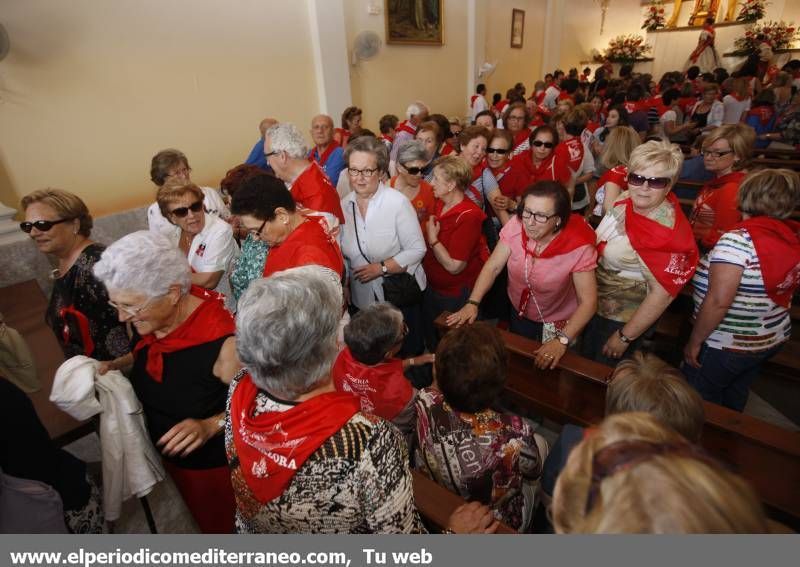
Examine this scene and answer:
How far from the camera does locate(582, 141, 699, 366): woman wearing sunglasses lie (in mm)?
1997

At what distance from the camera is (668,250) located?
1986 mm

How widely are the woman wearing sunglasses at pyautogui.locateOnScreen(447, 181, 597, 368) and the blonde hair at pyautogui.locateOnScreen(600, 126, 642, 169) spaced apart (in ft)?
6.49

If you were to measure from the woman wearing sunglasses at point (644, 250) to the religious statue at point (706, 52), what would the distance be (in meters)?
15.7

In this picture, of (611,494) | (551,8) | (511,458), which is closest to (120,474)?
(511,458)

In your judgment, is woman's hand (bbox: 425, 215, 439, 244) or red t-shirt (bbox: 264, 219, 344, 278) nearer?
red t-shirt (bbox: 264, 219, 344, 278)

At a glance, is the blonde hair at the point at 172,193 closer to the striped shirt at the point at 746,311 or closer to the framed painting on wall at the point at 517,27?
the striped shirt at the point at 746,311

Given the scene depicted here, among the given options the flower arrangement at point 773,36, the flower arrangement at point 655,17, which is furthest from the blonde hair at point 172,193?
the flower arrangement at point 655,17

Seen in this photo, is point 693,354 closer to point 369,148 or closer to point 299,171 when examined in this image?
point 369,148

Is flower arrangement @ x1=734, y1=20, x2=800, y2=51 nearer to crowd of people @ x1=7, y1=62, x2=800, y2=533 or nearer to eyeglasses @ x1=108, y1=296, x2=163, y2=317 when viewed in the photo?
crowd of people @ x1=7, y1=62, x2=800, y2=533

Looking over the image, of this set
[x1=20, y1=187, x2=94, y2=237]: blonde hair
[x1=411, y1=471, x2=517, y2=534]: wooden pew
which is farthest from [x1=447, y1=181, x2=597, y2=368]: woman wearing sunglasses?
[x1=20, y1=187, x2=94, y2=237]: blonde hair

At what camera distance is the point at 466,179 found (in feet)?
8.96

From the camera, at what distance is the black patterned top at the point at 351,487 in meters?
1.01

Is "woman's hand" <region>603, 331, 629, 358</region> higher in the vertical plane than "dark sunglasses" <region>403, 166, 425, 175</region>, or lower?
lower

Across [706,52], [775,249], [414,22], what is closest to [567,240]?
[775,249]
